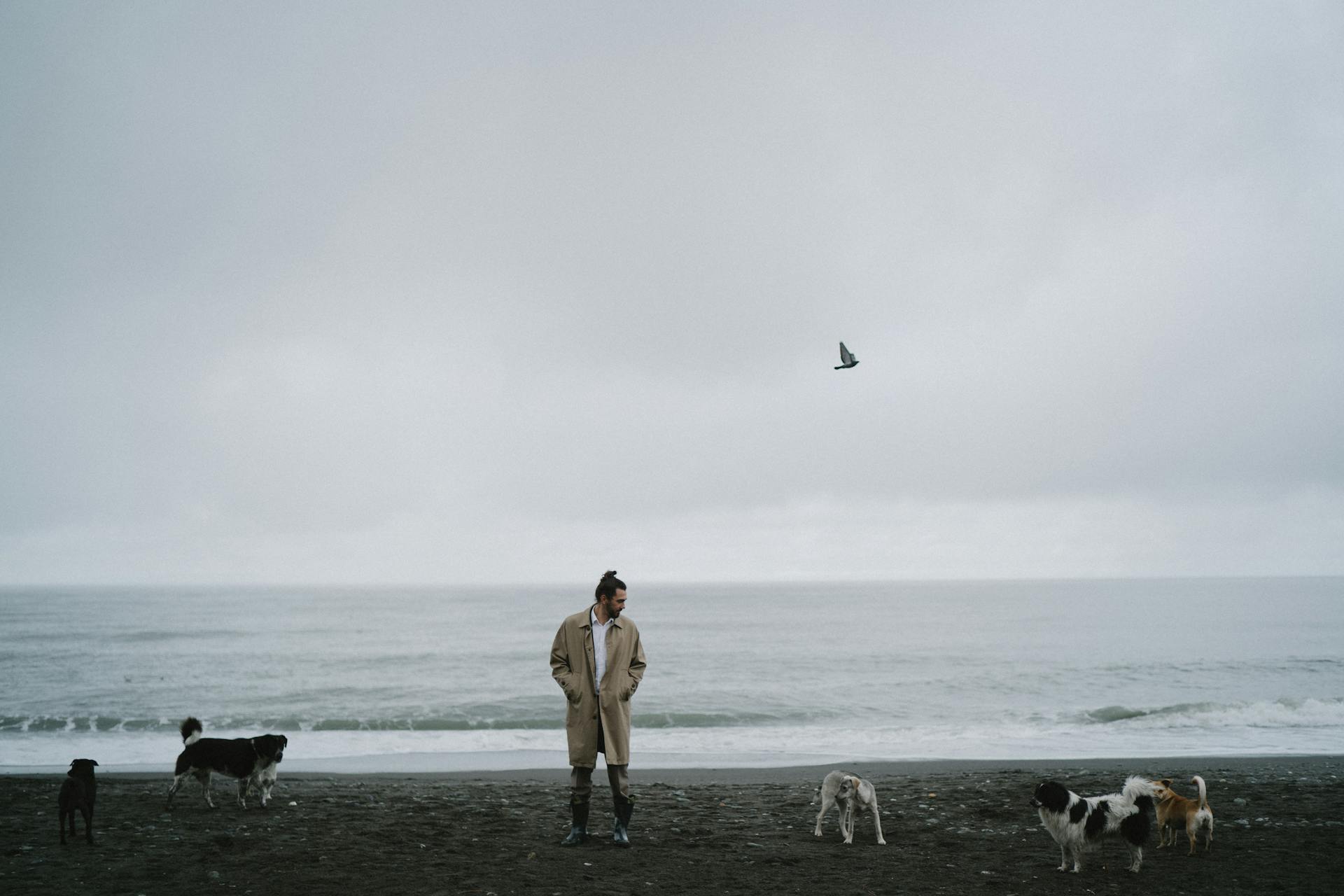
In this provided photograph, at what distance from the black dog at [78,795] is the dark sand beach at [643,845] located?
191mm

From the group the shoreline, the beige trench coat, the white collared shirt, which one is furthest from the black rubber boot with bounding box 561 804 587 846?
the shoreline

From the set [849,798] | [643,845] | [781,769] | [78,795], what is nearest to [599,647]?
[643,845]

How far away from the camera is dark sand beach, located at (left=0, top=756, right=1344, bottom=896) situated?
19.8 feet

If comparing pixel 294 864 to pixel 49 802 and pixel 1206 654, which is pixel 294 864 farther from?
pixel 1206 654

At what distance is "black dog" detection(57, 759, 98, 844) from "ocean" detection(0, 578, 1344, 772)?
7765 millimetres

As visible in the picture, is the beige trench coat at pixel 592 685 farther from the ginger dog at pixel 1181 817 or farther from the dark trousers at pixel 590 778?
the ginger dog at pixel 1181 817

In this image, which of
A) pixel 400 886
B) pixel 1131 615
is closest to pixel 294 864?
pixel 400 886

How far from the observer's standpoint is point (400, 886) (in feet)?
19.5

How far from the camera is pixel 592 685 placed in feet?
22.1

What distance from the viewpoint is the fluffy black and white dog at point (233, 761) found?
909 centimetres

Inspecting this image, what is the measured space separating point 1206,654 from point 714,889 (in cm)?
4183

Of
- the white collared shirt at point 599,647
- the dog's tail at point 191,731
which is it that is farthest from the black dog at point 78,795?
the white collared shirt at point 599,647

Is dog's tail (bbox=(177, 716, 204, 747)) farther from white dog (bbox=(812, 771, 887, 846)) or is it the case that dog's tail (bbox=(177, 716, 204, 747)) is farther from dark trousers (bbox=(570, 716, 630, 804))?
white dog (bbox=(812, 771, 887, 846))

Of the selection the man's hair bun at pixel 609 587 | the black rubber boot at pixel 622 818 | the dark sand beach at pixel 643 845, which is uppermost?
the man's hair bun at pixel 609 587
